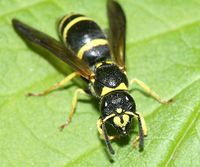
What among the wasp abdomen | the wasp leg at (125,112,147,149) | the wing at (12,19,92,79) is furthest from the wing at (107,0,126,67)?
the wasp leg at (125,112,147,149)

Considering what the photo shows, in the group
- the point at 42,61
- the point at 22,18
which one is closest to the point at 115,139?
the point at 42,61

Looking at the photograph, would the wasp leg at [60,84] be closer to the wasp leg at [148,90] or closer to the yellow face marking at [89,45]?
the yellow face marking at [89,45]

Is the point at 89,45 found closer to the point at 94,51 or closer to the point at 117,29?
the point at 94,51

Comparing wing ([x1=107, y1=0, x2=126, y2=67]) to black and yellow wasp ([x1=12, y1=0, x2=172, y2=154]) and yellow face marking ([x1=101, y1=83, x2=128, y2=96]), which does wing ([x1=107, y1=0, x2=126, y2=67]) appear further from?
yellow face marking ([x1=101, y1=83, x2=128, y2=96])

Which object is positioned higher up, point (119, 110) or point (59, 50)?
point (59, 50)

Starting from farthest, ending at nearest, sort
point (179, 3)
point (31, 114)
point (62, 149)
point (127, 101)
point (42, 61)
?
→ point (179, 3) → point (42, 61) → point (31, 114) → point (62, 149) → point (127, 101)

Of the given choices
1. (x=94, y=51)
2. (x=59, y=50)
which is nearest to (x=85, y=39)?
(x=94, y=51)

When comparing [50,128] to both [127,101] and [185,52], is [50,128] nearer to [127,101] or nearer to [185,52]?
[127,101]
